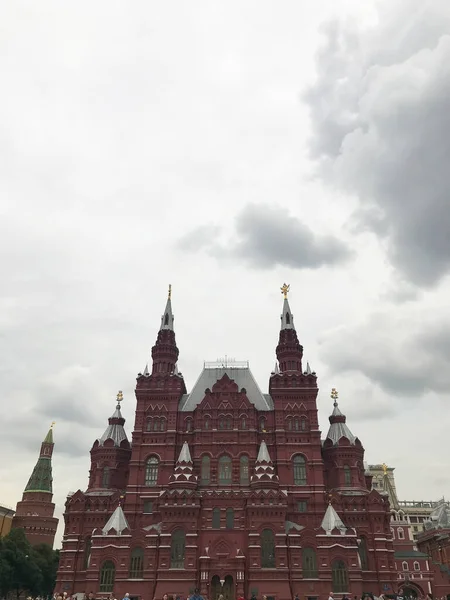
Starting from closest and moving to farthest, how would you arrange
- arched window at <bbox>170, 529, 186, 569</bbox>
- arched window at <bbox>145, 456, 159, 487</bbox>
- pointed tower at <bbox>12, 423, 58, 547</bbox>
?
arched window at <bbox>170, 529, 186, 569</bbox>
arched window at <bbox>145, 456, 159, 487</bbox>
pointed tower at <bbox>12, 423, 58, 547</bbox>

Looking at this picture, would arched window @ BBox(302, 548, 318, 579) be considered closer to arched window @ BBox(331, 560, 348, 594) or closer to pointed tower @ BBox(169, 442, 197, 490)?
arched window @ BBox(331, 560, 348, 594)

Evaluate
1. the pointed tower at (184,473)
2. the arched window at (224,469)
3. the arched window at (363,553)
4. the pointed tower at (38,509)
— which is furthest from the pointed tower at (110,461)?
the pointed tower at (38,509)

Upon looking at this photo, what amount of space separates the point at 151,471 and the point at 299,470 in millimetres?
17651

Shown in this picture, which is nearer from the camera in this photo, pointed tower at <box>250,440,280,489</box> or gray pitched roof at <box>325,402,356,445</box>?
pointed tower at <box>250,440,280,489</box>

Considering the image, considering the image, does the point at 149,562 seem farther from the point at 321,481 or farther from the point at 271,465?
the point at 321,481

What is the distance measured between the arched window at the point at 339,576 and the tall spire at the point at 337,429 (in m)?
14.7

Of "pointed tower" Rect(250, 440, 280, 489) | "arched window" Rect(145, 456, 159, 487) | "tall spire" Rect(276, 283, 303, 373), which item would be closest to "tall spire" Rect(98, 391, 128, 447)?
"arched window" Rect(145, 456, 159, 487)

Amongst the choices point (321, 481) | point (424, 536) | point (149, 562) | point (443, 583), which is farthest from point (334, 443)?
point (424, 536)

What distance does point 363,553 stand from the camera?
190ft

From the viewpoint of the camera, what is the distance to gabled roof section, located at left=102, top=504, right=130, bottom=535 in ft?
185

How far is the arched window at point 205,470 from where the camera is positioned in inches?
2400

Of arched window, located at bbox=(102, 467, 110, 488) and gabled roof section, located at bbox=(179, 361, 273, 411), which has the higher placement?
gabled roof section, located at bbox=(179, 361, 273, 411)

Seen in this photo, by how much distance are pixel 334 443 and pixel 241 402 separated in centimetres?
1283

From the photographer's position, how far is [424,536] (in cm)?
9550
